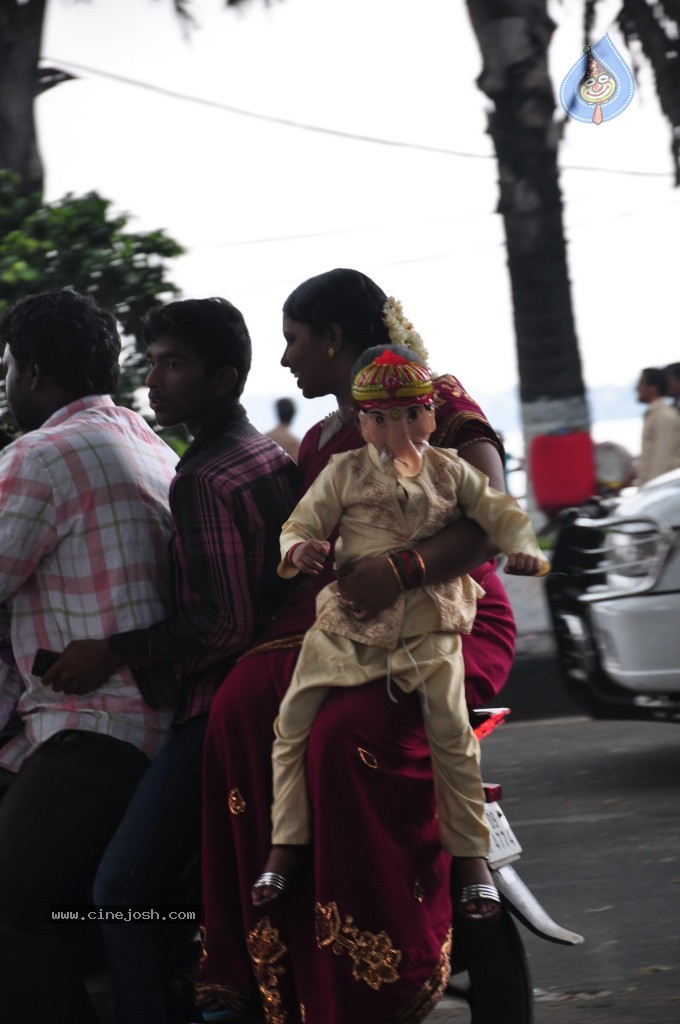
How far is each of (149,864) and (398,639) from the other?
0.61 meters

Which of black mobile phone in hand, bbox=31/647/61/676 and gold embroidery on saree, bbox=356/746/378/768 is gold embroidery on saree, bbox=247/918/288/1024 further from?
black mobile phone in hand, bbox=31/647/61/676

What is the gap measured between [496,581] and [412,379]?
0.55 m

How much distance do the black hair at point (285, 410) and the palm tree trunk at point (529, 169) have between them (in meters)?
1.65

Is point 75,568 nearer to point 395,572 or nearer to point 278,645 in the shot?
point 278,645

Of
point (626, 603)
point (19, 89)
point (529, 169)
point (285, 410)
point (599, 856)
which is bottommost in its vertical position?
point (599, 856)

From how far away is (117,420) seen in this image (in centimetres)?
293

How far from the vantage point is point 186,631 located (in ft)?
8.95

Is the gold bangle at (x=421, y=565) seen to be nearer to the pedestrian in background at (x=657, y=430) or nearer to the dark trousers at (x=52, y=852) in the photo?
the dark trousers at (x=52, y=852)

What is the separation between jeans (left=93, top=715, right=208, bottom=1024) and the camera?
2701 mm

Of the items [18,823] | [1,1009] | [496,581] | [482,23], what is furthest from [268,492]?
[482,23]

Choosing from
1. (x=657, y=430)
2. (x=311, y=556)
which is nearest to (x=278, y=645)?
(x=311, y=556)

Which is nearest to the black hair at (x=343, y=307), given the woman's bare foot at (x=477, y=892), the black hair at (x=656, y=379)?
the woman's bare foot at (x=477, y=892)

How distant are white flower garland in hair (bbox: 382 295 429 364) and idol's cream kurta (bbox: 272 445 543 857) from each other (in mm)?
342

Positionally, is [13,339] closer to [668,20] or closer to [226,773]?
[226,773]
